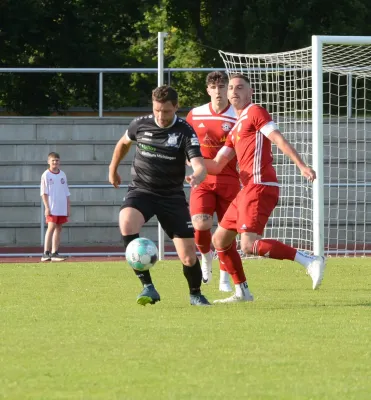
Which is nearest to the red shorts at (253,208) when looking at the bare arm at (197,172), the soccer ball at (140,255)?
the bare arm at (197,172)

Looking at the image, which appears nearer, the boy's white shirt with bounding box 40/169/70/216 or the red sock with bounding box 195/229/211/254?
the red sock with bounding box 195/229/211/254

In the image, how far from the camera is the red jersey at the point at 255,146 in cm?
1016

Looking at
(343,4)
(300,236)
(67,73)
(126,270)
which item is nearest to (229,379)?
(126,270)

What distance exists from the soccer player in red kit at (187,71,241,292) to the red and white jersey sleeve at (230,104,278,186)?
1154 millimetres

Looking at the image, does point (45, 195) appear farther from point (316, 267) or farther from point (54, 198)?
point (316, 267)

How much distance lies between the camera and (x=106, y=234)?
2261 centimetres

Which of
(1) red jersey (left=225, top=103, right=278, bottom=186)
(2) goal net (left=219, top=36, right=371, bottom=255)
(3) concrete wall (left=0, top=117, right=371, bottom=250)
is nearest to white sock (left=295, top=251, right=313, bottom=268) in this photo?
(1) red jersey (left=225, top=103, right=278, bottom=186)

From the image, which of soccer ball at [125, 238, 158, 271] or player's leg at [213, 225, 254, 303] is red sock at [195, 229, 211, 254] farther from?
soccer ball at [125, 238, 158, 271]

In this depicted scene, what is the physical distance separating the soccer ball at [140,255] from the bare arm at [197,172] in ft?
2.39

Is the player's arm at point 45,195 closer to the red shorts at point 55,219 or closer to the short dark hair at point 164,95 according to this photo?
the red shorts at point 55,219

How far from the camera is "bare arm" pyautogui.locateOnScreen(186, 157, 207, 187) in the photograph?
30.0 feet

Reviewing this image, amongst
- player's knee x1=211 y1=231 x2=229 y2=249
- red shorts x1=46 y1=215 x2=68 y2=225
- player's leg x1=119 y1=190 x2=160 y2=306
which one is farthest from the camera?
red shorts x1=46 y1=215 x2=68 y2=225

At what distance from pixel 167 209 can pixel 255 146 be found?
1109 mm

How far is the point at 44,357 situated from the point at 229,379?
4.45 ft
